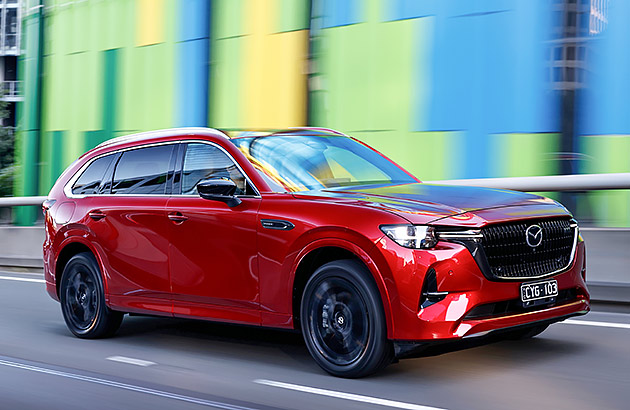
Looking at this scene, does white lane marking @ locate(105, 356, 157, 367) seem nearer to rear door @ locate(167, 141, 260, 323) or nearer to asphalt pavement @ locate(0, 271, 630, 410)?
asphalt pavement @ locate(0, 271, 630, 410)

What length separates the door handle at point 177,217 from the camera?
675 centimetres

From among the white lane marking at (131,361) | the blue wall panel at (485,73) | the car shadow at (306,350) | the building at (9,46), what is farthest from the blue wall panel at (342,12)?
the building at (9,46)

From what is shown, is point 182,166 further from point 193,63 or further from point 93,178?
point 193,63

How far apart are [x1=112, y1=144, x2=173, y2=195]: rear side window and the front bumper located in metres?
2.44

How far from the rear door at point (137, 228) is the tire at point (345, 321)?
1.57m

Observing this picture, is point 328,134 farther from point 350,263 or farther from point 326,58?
point 326,58

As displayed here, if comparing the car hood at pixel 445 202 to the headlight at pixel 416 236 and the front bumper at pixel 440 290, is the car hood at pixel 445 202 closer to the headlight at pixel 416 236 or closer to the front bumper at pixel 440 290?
the headlight at pixel 416 236

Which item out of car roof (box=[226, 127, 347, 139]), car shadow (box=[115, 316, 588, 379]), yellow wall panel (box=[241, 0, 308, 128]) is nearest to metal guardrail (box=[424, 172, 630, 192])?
car roof (box=[226, 127, 347, 139])

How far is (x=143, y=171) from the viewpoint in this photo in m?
7.49

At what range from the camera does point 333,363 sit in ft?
18.9

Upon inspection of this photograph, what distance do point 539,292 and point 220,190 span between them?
7.25 ft

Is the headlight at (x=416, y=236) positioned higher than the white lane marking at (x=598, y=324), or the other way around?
the headlight at (x=416, y=236)

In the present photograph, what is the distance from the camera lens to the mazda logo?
5.61 metres

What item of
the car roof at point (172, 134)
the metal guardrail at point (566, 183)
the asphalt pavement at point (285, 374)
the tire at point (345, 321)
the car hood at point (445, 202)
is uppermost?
the car roof at point (172, 134)
